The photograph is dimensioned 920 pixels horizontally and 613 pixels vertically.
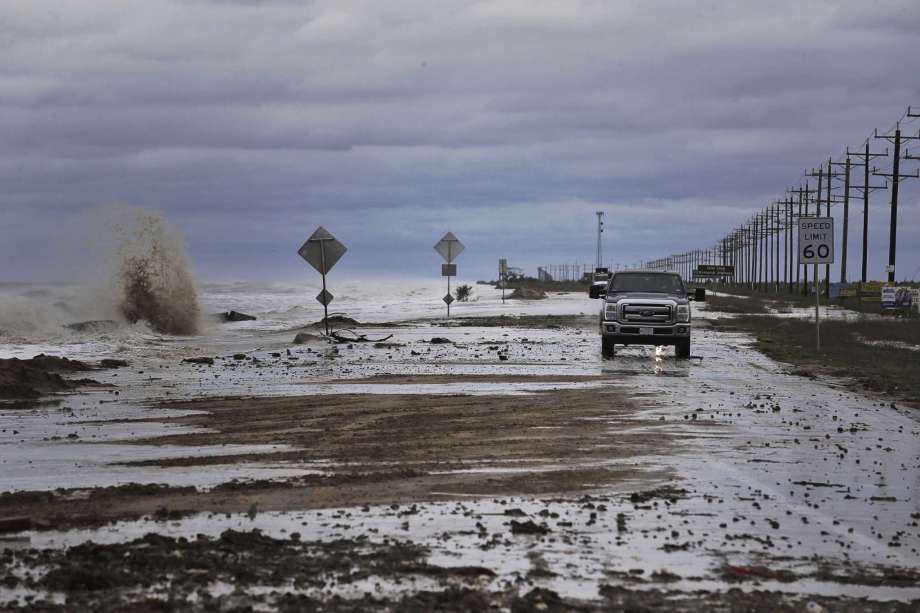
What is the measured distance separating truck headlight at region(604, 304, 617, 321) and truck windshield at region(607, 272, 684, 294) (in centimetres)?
117

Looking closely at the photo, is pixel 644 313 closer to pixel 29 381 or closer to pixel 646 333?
pixel 646 333

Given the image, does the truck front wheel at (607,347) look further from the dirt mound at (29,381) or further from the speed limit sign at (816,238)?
the dirt mound at (29,381)

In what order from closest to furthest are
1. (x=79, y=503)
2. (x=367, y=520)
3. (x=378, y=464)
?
(x=367, y=520), (x=79, y=503), (x=378, y=464)

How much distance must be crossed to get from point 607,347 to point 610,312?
0.87 meters

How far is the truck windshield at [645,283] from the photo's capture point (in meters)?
29.7

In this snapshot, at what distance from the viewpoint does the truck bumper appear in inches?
1096

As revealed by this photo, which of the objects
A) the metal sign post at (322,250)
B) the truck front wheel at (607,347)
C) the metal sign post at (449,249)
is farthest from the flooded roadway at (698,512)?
the metal sign post at (449,249)

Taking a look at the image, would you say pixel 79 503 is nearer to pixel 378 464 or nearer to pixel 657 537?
pixel 378 464

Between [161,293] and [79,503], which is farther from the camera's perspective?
[161,293]

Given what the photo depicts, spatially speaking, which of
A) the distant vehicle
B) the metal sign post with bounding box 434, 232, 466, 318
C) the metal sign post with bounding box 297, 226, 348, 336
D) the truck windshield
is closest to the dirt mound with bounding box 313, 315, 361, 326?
the metal sign post with bounding box 434, 232, 466, 318

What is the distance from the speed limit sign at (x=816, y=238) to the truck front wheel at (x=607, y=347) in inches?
225

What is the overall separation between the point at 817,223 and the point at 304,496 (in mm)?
24102

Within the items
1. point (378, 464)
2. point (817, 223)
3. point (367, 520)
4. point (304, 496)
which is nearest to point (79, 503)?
point (304, 496)

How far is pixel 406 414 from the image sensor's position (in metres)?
15.4
